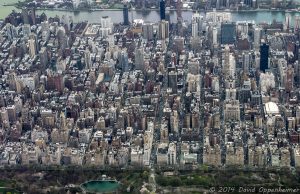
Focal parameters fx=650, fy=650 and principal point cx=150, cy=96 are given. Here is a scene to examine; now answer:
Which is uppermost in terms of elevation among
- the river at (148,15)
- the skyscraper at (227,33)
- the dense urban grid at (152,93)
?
the river at (148,15)

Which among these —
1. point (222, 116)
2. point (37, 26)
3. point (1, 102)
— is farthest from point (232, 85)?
point (37, 26)

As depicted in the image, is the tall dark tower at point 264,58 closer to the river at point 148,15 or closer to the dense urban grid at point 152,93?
the dense urban grid at point 152,93

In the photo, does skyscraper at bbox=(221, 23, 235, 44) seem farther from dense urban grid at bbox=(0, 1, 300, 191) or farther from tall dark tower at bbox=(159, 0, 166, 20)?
tall dark tower at bbox=(159, 0, 166, 20)

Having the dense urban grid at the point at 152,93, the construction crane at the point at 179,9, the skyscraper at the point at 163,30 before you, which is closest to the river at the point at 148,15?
the construction crane at the point at 179,9

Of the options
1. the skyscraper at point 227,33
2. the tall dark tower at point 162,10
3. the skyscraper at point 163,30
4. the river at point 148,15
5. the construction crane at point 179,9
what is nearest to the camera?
the skyscraper at point 227,33

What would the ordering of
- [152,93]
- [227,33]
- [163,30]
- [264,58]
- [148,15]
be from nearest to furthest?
[152,93]
[264,58]
[227,33]
[163,30]
[148,15]

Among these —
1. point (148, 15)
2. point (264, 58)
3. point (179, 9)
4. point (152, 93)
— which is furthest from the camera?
point (148, 15)

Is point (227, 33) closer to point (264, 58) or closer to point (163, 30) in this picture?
point (163, 30)

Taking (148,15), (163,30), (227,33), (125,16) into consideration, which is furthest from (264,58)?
(148,15)

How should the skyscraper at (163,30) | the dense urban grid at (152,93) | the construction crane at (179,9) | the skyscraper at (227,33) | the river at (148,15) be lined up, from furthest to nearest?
the river at (148,15), the construction crane at (179,9), the skyscraper at (163,30), the skyscraper at (227,33), the dense urban grid at (152,93)

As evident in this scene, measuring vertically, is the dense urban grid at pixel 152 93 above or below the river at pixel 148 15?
below
